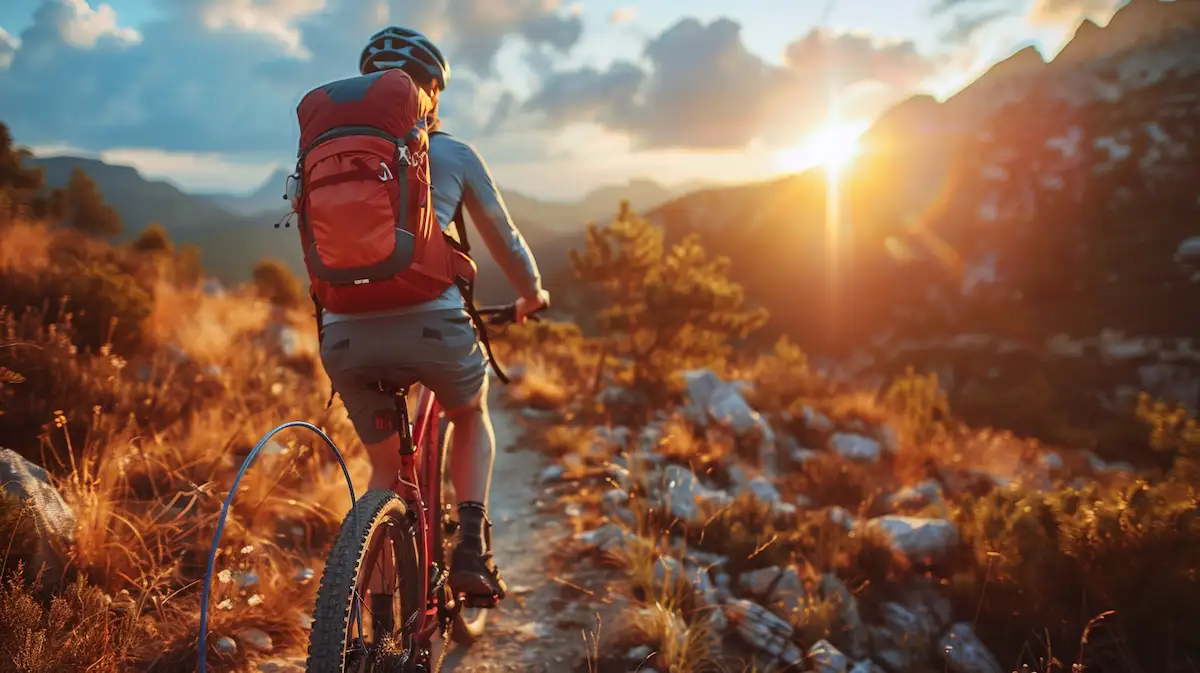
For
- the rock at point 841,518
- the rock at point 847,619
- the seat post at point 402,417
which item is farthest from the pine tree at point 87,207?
the rock at point 847,619

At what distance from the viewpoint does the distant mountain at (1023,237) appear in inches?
1654

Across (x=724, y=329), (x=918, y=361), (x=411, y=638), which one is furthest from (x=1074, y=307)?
(x=411, y=638)

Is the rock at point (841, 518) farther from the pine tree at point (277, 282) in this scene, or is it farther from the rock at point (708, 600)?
the pine tree at point (277, 282)

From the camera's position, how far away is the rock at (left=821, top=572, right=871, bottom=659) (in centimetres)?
333

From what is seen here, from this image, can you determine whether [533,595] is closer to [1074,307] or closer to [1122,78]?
[1074,307]

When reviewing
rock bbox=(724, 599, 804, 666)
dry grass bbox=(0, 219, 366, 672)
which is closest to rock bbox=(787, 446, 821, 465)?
rock bbox=(724, 599, 804, 666)

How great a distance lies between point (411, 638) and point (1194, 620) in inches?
160

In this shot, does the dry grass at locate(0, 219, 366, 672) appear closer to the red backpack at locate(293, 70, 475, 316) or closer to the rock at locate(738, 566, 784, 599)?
the red backpack at locate(293, 70, 475, 316)

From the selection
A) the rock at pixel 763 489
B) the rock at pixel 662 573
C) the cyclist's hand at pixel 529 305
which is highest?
the cyclist's hand at pixel 529 305

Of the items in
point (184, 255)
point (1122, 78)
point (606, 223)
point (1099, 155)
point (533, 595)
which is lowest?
point (533, 595)

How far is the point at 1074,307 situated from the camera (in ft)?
164

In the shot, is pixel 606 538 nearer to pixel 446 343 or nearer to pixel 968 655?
pixel 968 655

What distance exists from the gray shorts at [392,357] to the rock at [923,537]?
3836 mm

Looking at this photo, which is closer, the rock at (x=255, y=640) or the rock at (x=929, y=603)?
the rock at (x=255, y=640)
